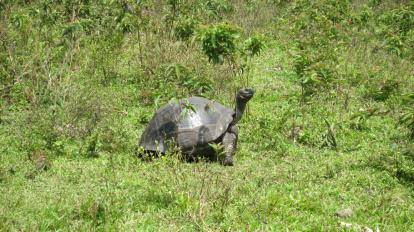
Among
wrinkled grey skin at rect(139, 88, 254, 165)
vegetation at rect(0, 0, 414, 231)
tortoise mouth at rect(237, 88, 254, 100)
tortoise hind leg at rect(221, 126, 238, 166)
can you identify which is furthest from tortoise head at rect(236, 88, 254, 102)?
vegetation at rect(0, 0, 414, 231)

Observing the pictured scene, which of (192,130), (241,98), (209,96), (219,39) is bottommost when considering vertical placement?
(209,96)

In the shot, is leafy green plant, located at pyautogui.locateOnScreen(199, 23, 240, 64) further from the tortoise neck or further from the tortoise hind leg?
the tortoise hind leg

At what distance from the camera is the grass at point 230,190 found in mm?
4008

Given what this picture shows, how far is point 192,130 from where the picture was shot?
532 cm

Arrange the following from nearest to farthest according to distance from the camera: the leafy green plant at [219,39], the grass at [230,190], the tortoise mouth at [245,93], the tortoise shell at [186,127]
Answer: the grass at [230,190] → the tortoise shell at [186,127] → the tortoise mouth at [245,93] → the leafy green plant at [219,39]

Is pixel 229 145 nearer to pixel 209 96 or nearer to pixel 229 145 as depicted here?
pixel 229 145

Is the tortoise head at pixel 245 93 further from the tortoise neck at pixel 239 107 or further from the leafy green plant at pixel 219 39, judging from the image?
the leafy green plant at pixel 219 39

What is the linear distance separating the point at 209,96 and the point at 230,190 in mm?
2773

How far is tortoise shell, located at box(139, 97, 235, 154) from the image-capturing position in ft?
17.3

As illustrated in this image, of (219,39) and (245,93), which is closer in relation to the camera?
(245,93)

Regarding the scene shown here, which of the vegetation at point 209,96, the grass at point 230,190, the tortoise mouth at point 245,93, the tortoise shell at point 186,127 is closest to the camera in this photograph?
the grass at point 230,190

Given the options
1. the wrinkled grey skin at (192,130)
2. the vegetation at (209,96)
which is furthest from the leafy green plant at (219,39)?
the wrinkled grey skin at (192,130)

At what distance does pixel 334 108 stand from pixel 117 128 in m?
2.99

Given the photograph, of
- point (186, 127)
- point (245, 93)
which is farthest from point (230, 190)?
point (245, 93)
